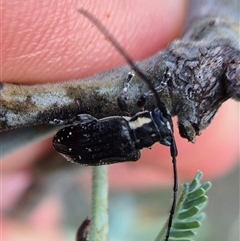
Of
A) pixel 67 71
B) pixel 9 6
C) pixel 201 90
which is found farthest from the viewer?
pixel 67 71

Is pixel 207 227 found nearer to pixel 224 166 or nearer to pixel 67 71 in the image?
pixel 224 166

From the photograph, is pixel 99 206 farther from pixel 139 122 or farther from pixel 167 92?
pixel 167 92

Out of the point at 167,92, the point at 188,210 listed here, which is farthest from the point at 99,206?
the point at 167,92

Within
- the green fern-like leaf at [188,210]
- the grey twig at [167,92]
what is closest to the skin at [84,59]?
the grey twig at [167,92]

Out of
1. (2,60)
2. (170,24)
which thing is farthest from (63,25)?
(170,24)

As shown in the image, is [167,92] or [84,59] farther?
[84,59]

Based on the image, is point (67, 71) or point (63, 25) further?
point (67, 71)

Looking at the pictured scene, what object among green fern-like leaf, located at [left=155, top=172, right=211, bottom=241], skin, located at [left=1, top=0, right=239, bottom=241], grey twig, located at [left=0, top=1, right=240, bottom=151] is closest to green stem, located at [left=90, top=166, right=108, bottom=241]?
green fern-like leaf, located at [left=155, top=172, right=211, bottom=241]

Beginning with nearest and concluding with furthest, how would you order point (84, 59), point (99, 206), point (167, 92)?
point (167, 92) → point (99, 206) → point (84, 59)
